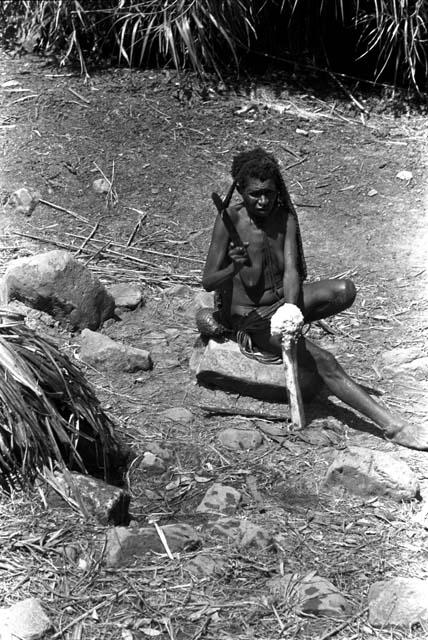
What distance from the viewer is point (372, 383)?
5.33 meters

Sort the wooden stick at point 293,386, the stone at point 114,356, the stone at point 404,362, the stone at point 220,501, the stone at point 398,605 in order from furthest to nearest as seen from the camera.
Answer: the stone at point 404,362 < the stone at point 114,356 < the wooden stick at point 293,386 < the stone at point 220,501 < the stone at point 398,605

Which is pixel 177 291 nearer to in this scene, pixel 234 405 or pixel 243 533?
pixel 234 405

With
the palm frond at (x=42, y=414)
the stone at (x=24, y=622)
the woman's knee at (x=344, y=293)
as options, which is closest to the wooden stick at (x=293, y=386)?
the woman's knee at (x=344, y=293)

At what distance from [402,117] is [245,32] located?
4.26 feet

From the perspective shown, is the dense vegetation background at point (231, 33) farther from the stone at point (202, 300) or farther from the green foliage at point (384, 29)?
the stone at point (202, 300)

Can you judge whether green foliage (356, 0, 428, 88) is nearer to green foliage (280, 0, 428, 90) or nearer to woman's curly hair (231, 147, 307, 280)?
green foliage (280, 0, 428, 90)

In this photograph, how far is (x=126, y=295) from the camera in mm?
5941

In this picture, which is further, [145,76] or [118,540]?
[145,76]

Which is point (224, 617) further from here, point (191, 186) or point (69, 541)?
point (191, 186)

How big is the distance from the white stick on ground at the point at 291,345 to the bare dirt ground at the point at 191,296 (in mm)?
141

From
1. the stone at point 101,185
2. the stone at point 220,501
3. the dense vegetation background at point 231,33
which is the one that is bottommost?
the stone at point 220,501

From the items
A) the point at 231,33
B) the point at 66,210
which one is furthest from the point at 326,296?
the point at 231,33

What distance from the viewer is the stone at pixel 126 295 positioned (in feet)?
19.3

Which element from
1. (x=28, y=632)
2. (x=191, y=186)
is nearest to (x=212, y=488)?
(x=28, y=632)
